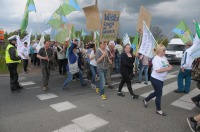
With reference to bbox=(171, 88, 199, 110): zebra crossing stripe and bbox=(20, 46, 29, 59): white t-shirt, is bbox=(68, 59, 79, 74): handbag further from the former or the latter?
bbox=(20, 46, 29, 59): white t-shirt

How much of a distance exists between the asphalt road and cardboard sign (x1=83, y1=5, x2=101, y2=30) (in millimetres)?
2354

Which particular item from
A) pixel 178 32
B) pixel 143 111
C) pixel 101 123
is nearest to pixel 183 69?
pixel 178 32

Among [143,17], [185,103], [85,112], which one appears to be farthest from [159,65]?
[143,17]

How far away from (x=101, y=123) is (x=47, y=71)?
3.67m

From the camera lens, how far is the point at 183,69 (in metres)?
6.76

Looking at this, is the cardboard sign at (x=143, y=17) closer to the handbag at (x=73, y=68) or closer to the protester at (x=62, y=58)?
the handbag at (x=73, y=68)

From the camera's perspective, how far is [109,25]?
6.98 m

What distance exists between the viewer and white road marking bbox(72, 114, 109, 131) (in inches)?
165

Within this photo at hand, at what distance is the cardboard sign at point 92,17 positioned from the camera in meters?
7.09

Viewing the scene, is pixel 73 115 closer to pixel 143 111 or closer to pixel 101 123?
pixel 101 123

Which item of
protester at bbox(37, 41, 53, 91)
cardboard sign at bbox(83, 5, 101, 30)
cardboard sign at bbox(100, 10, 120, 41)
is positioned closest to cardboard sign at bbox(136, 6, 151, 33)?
cardboard sign at bbox(100, 10, 120, 41)

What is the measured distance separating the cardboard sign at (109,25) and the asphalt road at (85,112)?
77.4 inches

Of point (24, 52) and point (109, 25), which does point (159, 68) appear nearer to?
point (109, 25)

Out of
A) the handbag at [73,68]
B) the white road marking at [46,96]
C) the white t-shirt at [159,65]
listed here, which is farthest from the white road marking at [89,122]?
the handbag at [73,68]
